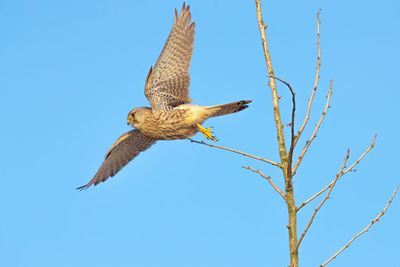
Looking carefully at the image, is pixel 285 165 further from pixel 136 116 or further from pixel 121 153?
pixel 121 153

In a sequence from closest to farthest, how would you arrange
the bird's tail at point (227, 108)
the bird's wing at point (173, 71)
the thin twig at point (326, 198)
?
1. the thin twig at point (326, 198)
2. the bird's tail at point (227, 108)
3. the bird's wing at point (173, 71)

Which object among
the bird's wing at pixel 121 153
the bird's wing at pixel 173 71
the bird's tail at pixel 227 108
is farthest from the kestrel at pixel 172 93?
the bird's wing at pixel 121 153

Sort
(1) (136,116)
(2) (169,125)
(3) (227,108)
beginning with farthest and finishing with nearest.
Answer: (1) (136,116), (2) (169,125), (3) (227,108)

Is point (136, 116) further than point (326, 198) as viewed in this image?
Yes

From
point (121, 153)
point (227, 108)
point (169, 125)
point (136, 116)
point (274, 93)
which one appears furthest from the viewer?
point (121, 153)

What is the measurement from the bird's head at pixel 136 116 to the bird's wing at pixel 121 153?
73cm

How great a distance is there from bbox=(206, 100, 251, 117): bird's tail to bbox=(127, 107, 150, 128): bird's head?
1107mm

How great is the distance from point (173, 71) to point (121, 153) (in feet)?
6.07

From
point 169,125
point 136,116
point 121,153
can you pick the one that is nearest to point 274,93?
point 169,125

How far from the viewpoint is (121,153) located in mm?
8820

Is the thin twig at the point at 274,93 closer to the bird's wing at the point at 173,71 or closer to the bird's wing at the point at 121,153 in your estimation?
the bird's wing at the point at 173,71

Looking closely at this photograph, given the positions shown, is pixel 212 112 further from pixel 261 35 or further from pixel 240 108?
pixel 261 35

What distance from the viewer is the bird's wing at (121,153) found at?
8586 millimetres

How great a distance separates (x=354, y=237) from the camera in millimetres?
3586
